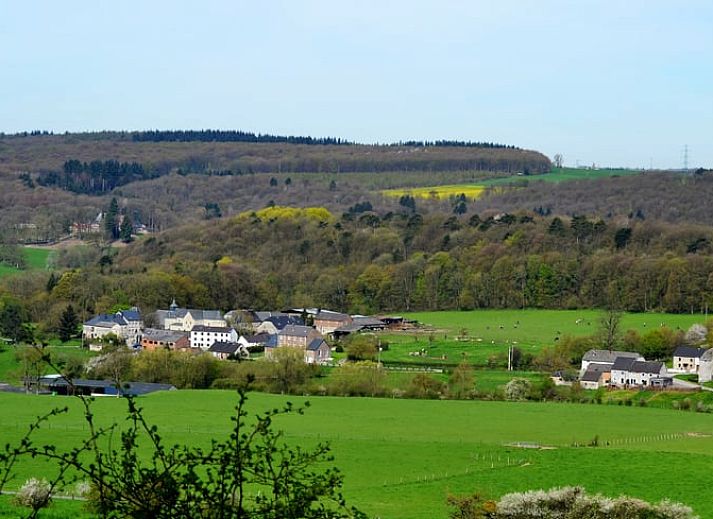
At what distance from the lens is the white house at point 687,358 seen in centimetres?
4888

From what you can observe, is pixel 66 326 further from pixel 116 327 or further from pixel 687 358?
pixel 687 358

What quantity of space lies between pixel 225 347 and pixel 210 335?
487cm

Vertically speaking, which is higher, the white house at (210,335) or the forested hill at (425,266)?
the forested hill at (425,266)

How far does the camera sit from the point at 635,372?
46688 millimetres

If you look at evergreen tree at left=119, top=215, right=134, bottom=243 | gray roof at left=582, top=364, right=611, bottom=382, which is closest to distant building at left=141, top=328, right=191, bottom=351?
gray roof at left=582, top=364, right=611, bottom=382

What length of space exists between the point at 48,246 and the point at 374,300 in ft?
121

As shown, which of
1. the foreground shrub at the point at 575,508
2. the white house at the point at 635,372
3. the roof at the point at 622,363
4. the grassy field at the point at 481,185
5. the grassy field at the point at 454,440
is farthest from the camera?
the grassy field at the point at 481,185

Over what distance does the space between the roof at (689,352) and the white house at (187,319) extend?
24828mm

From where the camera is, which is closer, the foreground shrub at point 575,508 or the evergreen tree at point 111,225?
the foreground shrub at point 575,508

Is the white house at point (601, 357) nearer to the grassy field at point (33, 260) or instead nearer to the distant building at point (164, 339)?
the distant building at point (164, 339)

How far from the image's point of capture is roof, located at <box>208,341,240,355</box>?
5441 cm

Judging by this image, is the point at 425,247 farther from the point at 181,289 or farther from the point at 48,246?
the point at 48,246

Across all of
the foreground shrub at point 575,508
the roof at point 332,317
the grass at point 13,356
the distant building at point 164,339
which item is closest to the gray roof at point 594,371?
the roof at point 332,317

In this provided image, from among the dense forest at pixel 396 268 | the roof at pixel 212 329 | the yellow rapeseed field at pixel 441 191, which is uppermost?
the yellow rapeseed field at pixel 441 191
